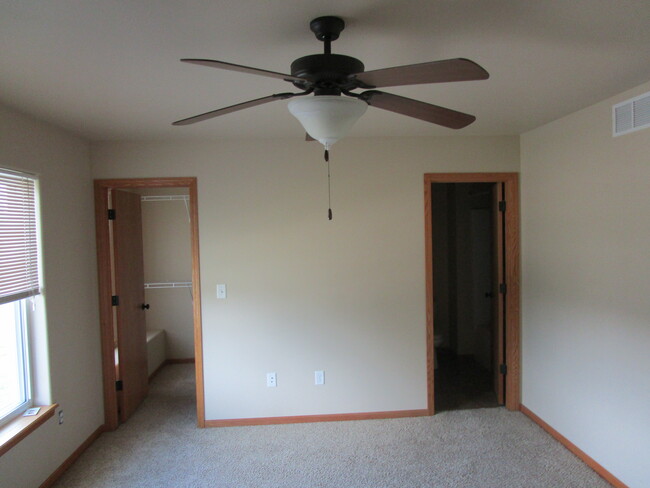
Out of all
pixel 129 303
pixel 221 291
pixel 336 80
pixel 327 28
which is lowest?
→ pixel 129 303

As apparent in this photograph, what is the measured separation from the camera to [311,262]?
3359 millimetres

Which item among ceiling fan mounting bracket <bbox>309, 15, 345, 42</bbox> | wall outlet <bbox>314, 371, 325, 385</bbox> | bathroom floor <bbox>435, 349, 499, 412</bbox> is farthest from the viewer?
bathroom floor <bbox>435, 349, 499, 412</bbox>

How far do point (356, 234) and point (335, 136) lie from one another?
1.94 metres

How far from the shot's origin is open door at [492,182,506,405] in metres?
3.51

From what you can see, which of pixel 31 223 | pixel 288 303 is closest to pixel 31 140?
pixel 31 223

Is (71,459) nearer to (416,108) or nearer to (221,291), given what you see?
(221,291)

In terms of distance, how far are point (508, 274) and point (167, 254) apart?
371cm

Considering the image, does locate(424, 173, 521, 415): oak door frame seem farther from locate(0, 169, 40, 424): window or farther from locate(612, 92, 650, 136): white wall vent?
locate(0, 169, 40, 424): window

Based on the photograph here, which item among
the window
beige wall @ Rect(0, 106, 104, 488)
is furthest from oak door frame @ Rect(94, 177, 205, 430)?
the window

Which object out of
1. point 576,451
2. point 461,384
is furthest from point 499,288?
point 576,451

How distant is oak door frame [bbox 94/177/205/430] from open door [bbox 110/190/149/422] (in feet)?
0.32

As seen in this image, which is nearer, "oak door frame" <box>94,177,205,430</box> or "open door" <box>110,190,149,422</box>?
"oak door frame" <box>94,177,205,430</box>

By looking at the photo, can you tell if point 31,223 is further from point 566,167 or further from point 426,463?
point 566,167

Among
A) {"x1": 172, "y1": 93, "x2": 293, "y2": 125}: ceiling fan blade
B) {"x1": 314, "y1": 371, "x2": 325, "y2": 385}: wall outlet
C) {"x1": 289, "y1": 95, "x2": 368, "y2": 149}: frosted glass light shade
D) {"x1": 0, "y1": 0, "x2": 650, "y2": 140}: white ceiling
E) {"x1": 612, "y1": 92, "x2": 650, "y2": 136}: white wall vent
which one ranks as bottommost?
{"x1": 314, "y1": 371, "x2": 325, "y2": 385}: wall outlet
